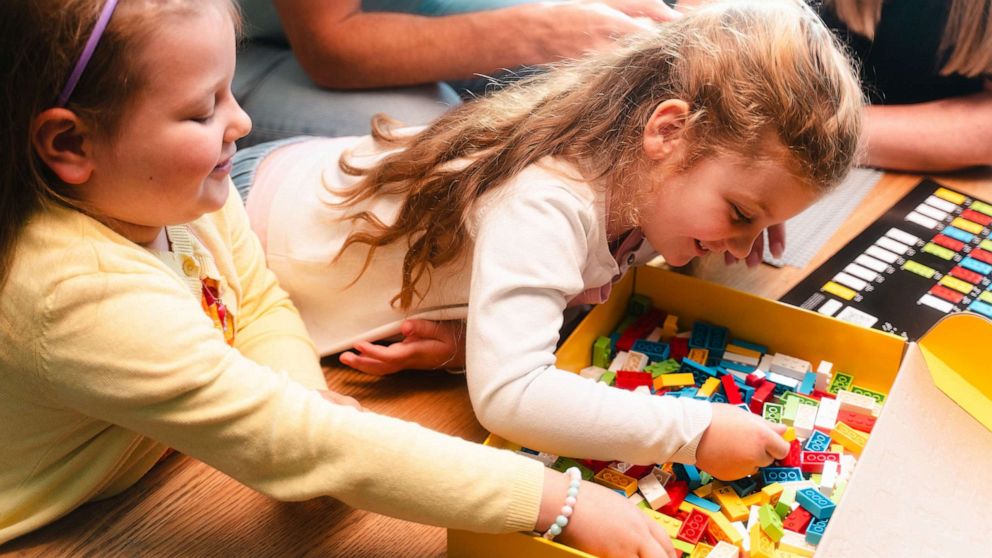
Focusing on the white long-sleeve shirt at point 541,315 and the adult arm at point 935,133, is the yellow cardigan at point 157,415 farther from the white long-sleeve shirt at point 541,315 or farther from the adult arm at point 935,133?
the adult arm at point 935,133

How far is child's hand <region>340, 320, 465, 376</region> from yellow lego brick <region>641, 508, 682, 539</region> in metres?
0.29

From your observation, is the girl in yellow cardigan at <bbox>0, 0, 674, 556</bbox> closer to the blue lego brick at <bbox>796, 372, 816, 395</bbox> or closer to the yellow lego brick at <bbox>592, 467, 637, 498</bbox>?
the yellow lego brick at <bbox>592, 467, 637, 498</bbox>

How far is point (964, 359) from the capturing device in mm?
857

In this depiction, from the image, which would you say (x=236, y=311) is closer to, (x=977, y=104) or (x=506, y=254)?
(x=506, y=254)

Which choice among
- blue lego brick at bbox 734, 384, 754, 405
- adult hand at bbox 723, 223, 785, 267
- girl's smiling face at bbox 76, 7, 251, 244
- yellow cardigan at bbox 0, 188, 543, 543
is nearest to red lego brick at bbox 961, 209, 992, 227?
adult hand at bbox 723, 223, 785, 267

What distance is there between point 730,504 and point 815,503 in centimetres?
8

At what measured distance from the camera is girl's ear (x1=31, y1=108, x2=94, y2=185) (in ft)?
2.06

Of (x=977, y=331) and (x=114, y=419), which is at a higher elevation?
(x=977, y=331)

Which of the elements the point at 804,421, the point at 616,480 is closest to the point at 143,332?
the point at 616,480

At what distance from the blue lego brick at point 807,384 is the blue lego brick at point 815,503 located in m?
0.17

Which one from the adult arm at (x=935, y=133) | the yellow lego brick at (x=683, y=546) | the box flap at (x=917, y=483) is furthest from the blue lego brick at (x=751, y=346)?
the adult arm at (x=935, y=133)

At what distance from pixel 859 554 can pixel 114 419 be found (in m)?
0.61

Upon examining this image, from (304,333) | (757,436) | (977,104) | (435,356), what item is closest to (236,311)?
(304,333)

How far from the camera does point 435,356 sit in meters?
1.01
